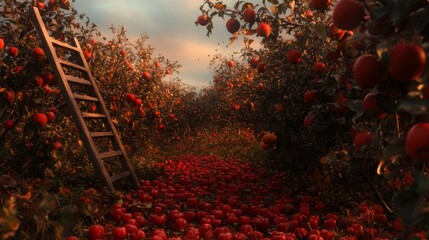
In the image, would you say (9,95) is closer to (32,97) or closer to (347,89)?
(32,97)


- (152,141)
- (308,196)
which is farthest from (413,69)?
(152,141)

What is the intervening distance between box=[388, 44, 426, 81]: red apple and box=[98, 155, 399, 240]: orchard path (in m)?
1.69

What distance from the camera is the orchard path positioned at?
303 centimetres

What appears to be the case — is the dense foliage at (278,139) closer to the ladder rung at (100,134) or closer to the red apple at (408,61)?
the red apple at (408,61)

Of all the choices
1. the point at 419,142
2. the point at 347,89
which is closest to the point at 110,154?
the point at 347,89

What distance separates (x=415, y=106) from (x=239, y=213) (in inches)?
106

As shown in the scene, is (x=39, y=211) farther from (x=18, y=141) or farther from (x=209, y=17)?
(x=18, y=141)

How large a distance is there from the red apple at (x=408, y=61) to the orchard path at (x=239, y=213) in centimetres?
169

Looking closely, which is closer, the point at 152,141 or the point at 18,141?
the point at 18,141

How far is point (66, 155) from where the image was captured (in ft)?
16.0

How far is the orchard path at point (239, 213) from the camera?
303 centimetres

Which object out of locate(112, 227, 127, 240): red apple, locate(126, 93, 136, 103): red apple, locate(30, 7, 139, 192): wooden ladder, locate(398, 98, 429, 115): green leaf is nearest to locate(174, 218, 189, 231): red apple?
locate(112, 227, 127, 240): red apple

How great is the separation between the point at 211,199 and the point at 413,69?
11.7 feet

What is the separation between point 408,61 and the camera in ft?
3.88
